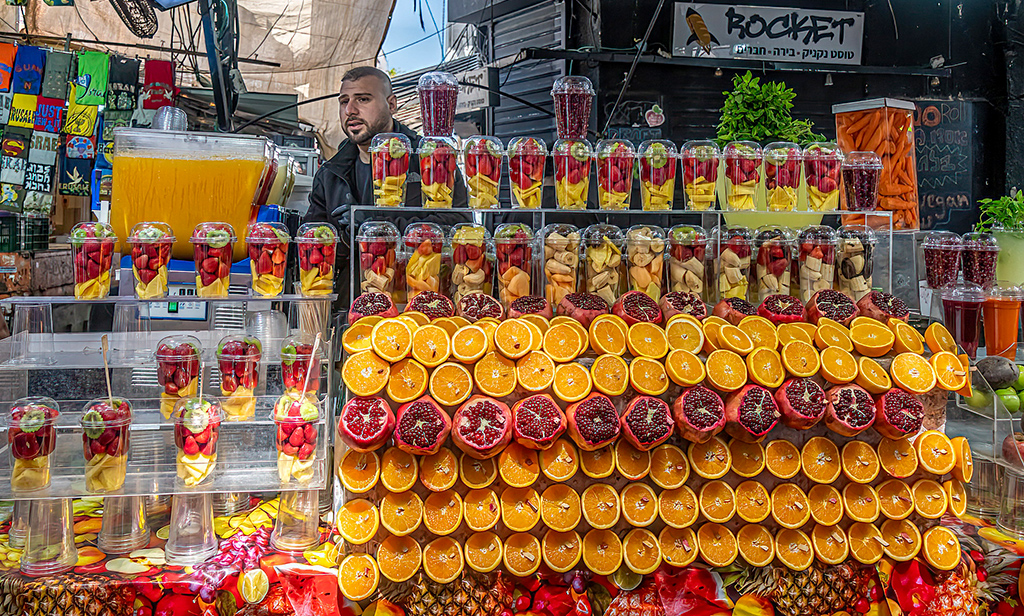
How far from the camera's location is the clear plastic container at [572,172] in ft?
7.27

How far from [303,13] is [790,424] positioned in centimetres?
757

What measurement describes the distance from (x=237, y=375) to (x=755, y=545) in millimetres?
1497

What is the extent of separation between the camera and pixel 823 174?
2.35 metres

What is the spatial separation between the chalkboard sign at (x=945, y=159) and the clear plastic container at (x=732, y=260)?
13.6ft

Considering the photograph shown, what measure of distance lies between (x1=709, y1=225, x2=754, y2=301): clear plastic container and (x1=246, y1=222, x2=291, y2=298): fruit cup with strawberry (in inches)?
52.4

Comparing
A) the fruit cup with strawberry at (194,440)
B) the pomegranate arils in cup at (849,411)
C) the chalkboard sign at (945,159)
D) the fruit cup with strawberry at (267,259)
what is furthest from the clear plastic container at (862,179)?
the chalkboard sign at (945,159)

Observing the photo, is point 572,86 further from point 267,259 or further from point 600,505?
point 600,505

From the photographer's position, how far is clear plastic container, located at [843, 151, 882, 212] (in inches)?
94.3

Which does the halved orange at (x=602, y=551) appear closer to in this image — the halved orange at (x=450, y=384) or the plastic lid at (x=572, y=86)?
the halved orange at (x=450, y=384)

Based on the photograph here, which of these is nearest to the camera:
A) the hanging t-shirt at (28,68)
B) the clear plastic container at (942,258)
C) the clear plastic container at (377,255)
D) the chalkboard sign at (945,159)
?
the clear plastic container at (377,255)

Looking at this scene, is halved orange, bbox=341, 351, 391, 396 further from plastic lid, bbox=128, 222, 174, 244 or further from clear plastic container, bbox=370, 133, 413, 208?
plastic lid, bbox=128, 222, 174, 244

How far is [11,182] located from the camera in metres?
5.50

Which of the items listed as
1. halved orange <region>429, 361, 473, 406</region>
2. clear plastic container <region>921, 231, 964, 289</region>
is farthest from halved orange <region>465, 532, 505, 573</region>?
clear plastic container <region>921, 231, 964, 289</region>

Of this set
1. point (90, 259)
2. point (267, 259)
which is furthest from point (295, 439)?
point (90, 259)
